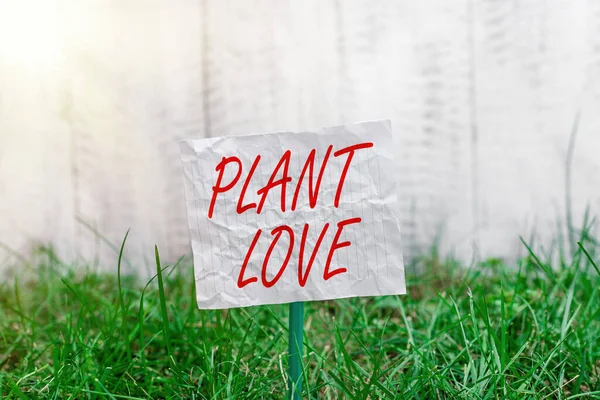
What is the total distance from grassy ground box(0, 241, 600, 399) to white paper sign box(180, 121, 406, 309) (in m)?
0.07

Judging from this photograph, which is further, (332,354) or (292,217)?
(332,354)

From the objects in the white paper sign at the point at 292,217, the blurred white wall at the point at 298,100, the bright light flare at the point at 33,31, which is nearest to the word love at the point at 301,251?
the white paper sign at the point at 292,217

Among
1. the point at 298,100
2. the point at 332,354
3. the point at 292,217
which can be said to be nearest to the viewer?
the point at 292,217

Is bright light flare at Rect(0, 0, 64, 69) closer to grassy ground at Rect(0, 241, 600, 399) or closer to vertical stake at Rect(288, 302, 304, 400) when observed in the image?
grassy ground at Rect(0, 241, 600, 399)

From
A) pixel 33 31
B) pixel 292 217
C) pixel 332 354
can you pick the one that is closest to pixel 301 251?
pixel 292 217

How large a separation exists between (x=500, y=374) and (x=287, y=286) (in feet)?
0.73

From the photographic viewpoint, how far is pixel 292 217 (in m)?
0.47

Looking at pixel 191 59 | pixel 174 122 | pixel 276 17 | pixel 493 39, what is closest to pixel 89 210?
pixel 174 122

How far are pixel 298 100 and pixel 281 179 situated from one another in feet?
2.41

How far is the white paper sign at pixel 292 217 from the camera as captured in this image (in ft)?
1.54

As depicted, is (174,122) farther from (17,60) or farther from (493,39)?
(493,39)

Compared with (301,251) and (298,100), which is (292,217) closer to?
(301,251)

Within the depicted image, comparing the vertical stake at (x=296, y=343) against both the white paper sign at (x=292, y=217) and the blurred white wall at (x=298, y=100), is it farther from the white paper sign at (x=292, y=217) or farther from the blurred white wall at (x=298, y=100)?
the blurred white wall at (x=298, y=100)

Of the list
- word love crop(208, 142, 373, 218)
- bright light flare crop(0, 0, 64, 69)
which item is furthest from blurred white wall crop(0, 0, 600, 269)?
word love crop(208, 142, 373, 218)
